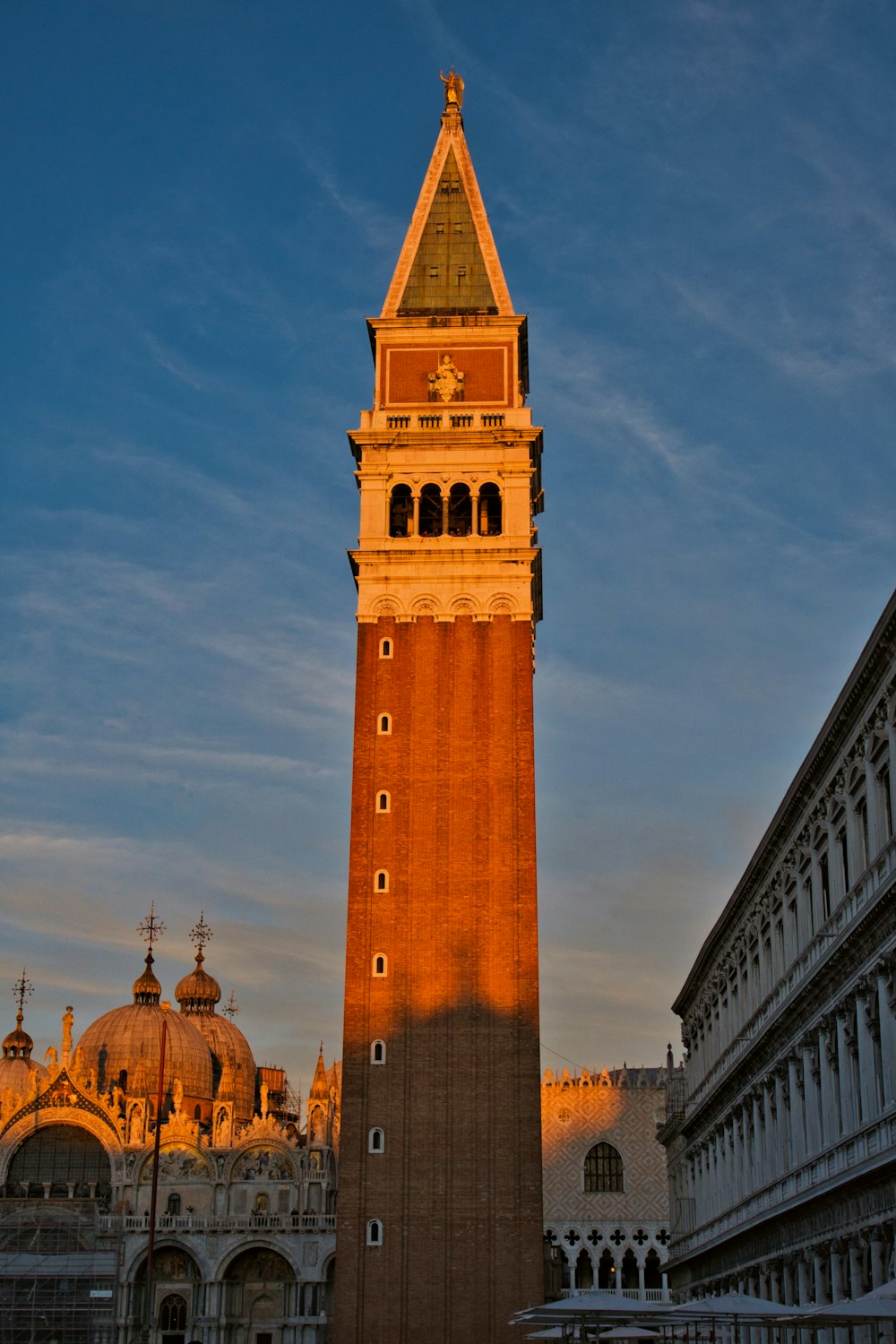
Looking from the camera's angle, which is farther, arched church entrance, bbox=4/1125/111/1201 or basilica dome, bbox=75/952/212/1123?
basilica dome, bbox=75/952/212/1123

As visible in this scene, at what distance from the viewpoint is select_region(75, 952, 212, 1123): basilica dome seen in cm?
10225

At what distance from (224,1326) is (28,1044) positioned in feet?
88.2

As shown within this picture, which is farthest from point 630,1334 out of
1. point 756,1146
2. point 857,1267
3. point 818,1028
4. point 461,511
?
point 461,511

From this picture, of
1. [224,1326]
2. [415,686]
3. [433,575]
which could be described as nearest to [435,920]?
[415,686]

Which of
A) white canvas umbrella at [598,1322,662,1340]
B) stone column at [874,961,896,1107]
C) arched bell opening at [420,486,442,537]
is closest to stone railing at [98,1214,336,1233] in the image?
arched bell opening at [420,486,442,537]

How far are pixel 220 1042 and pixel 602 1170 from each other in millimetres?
31421

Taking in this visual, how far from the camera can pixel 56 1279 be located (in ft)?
275

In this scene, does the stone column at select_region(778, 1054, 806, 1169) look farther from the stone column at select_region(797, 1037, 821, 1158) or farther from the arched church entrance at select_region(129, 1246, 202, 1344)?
the arched church entrance at select_region(129, 1246, 202, 1344)

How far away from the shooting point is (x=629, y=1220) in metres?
89.8

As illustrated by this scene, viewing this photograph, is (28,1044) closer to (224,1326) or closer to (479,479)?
(224,1326)

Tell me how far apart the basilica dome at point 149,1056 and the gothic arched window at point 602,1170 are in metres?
24.8

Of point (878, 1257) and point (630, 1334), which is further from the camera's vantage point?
point (630, 1334)

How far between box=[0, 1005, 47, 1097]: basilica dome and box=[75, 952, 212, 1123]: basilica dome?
325 centimetres

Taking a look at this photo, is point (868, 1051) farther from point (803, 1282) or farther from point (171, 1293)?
point (171, 1293)
